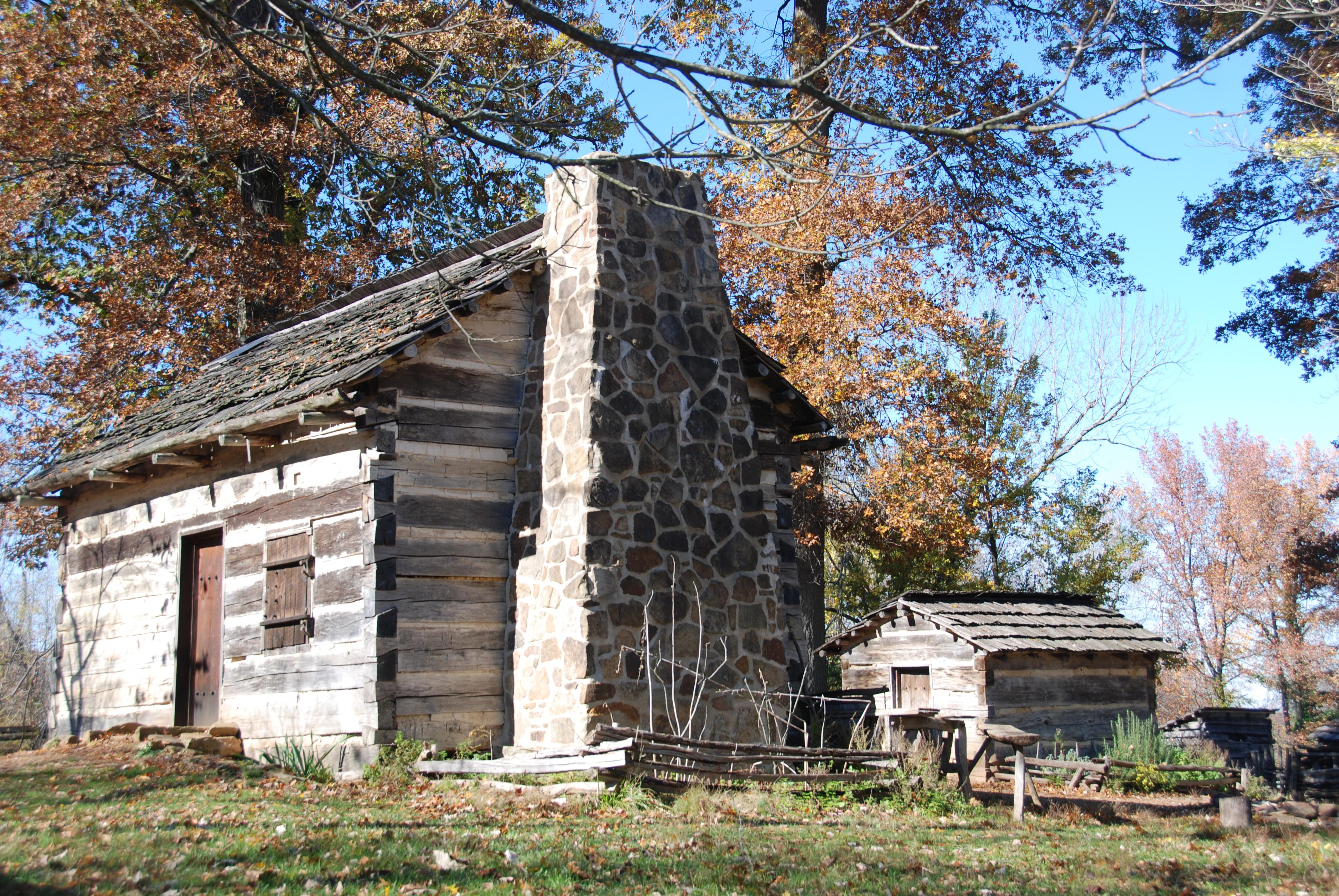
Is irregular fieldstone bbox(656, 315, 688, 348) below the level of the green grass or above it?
above

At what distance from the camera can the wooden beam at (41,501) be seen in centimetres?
1580

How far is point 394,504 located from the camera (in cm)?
1117

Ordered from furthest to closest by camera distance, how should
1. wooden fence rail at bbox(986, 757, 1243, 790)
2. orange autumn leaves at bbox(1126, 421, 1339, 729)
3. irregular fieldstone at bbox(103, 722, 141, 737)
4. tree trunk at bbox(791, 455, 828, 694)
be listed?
orange autumn leaves at bbox(1126, 421, 1339, 729) → tree trunk at bbox(791, 455, 828, 694) → wooden fence rail at bbox(986, 757, 1243, 790) → irregular fieldstone at bbox(103, 722, 141, 737)

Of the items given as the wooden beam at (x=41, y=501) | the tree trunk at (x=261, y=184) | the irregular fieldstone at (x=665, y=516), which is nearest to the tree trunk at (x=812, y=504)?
the irregular fieldstone at (x=665, y=516)

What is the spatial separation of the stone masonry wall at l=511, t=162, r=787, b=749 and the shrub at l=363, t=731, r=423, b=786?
1.13 meters

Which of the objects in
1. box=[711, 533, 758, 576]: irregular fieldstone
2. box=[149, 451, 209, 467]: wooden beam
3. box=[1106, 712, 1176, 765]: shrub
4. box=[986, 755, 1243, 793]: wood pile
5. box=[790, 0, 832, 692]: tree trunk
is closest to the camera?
box=[711, 533, 758, 576]: irregular fieldstone

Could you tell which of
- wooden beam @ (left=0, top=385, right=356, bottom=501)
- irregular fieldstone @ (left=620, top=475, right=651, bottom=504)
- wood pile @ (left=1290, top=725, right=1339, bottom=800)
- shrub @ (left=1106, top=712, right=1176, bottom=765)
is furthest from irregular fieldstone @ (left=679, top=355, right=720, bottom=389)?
wood pile @ (left=1290, top=725, right=1339, bottom=800)

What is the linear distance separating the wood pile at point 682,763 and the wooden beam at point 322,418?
3.49m

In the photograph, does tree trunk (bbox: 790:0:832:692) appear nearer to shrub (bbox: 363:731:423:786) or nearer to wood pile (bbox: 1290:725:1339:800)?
wood pile (bbox: 1290:725:1339:800)

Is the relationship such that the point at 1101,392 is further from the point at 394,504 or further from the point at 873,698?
the point at 394,504

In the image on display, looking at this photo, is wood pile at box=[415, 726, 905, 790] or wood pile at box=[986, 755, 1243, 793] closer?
wood pile at box=[415, 726, 905, 790]

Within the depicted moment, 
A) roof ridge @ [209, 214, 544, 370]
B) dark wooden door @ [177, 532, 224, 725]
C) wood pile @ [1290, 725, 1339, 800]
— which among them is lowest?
wood pile @ [1290, 725, 1339, 800]

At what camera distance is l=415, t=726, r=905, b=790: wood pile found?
362 inches

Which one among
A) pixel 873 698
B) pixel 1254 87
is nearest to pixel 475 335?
pixel 873 698
